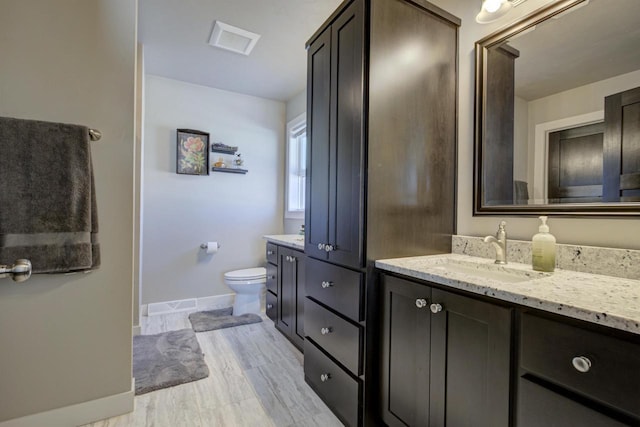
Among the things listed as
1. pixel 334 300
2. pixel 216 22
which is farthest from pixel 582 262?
pixel 216 22

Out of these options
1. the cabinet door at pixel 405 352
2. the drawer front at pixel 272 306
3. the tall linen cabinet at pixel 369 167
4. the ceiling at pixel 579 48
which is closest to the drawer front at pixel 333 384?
the tall linen cabinet at pixel 369 167

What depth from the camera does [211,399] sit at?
170 cm

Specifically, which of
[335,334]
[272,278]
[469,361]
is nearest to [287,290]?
[272,278]

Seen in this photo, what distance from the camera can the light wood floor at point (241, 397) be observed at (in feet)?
5.00

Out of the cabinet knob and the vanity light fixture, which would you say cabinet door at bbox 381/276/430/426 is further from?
the vanity light fixture

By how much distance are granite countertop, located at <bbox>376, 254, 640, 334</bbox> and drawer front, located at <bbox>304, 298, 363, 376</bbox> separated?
369 millimetres

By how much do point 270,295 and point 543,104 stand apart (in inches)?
97.8

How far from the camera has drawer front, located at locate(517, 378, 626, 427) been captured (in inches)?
27.3

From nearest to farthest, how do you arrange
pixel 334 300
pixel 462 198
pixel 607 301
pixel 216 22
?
1. pixel 607 301
2. pixel 334 300
3. pixel 462 198
4. pixel 216 22

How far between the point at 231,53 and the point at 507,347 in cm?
286

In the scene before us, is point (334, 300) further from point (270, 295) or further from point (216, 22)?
point (216, 22)

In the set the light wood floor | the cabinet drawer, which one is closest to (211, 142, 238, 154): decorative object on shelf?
the light wood floor

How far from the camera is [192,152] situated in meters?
3.21

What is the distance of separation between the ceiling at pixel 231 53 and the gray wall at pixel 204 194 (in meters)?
0.25
